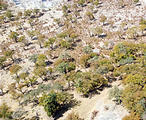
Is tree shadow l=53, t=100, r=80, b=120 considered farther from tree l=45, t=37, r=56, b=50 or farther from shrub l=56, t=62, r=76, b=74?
tree l=45, t=37, r=56, b=50

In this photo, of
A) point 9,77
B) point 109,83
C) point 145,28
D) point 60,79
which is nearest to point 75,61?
point 60,79

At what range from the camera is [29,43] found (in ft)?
223

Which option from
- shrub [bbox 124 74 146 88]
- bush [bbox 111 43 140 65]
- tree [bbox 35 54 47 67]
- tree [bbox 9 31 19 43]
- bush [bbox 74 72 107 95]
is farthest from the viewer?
tree [bbox 9 31 19 43]

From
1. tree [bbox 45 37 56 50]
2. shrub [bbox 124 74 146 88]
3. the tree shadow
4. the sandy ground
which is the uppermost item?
shrub [bbox 124 74 146 88]

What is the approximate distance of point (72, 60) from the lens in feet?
176

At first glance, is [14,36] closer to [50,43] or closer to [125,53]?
[50,43]

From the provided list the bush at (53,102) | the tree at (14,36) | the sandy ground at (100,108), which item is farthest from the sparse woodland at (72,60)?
the sandy ground at (100,108)

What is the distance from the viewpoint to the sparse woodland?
33.5 m

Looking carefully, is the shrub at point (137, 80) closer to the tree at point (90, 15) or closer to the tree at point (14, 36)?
the tree at point (90, 15)

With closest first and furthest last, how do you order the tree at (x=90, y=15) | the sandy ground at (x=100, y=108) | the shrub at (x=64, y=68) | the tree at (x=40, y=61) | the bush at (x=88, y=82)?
the sandy ground at (x=100, y=108) → the bush at (x=88, y=82) → the shrub at (x=64, y=68) → the tree at (x=40, y=61) → the tree at (x=90, y=15)

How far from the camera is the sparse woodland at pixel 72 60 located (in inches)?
1318

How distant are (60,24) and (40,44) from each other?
834 inches

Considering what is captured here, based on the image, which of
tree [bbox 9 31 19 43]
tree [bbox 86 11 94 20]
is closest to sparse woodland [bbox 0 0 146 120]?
tree [bbox 86 11 94 20]

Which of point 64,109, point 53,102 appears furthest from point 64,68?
point 53,102
